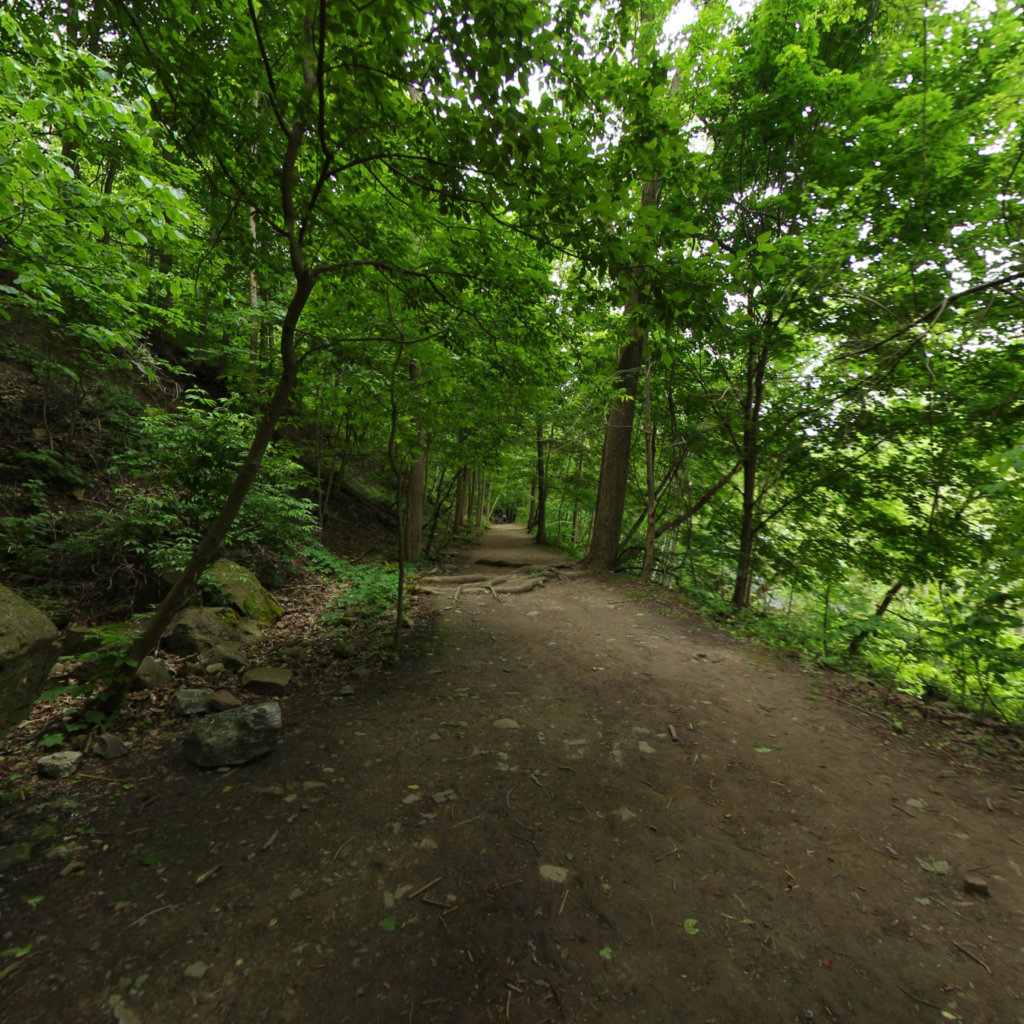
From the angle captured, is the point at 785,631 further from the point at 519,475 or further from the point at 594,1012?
the point at 519,475

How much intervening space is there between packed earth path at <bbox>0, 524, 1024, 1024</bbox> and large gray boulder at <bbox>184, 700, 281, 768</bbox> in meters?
0.09

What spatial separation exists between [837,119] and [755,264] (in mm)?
7104

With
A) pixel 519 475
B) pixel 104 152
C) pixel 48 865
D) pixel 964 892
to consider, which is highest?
pixel 104 152

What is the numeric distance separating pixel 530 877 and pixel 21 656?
3.27 meters

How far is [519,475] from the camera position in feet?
63.3

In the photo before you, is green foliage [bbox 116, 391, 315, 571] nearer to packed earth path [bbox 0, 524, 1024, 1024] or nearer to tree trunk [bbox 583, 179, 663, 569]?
packed earth path [bbox 0, 524, 1024, 1024]

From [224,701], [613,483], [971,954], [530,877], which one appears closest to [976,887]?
[971,954]

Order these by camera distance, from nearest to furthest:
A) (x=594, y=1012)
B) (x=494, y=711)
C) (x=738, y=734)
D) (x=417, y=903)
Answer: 1. (x=594, y=1012)
2. (x=417, y=903)
3. (x=738, y=734)
4. (x=494, y=711)

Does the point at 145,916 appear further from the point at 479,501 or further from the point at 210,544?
the point at 479,501

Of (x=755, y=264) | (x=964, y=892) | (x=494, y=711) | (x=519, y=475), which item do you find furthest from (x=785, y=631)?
(x=519, y=475)

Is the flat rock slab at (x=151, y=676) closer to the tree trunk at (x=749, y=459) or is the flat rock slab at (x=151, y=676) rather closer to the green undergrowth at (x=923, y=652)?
the green undergrowth at (x=923, y=652)

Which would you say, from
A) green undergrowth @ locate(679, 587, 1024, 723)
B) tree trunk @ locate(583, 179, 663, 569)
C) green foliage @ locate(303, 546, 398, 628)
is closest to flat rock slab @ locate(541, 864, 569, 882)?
green undergrowth @ locate(679, 587, 1024, 723)

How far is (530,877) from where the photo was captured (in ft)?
7.89

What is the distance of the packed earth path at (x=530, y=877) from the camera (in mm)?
1837
